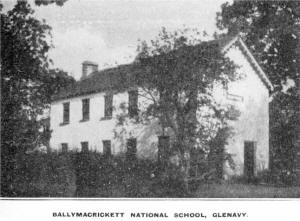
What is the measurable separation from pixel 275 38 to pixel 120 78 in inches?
435

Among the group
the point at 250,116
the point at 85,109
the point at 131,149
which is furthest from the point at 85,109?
the point at 250,116

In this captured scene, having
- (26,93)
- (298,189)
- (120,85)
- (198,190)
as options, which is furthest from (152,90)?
(298,189)

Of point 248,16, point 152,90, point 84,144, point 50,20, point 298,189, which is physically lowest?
point 298,189

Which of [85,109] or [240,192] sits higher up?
[85,109]

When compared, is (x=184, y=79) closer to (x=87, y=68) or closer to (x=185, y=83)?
(x=185, y=83)

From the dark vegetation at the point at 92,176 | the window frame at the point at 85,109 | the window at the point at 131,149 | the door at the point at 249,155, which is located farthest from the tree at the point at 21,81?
the window frame at the point at 85,109

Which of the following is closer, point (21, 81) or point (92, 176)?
point (21, 81)

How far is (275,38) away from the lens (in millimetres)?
22297

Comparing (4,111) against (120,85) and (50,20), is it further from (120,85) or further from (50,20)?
(120,85)

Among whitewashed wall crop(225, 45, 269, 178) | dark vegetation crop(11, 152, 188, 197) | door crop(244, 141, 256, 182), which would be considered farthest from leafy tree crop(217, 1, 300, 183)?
dark vegetation crop(11, 152, 188, 197)

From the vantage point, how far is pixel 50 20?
37.0ft

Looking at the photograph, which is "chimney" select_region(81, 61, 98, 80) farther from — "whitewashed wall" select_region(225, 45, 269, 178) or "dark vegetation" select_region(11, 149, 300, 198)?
"dark vegetation" select_region(11, 149, 300, 198)

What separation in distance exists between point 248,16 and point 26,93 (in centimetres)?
1532

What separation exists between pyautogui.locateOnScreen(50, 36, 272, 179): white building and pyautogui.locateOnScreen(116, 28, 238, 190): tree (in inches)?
40.8
